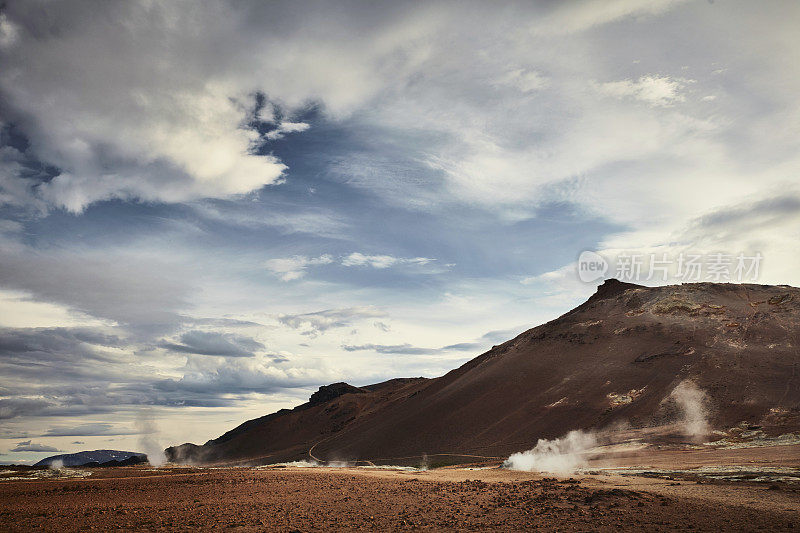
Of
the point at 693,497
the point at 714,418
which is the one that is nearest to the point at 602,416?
the point at 714,418

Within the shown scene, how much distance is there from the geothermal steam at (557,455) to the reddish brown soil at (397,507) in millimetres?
12805

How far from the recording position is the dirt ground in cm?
1859

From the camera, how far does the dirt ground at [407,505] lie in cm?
1859

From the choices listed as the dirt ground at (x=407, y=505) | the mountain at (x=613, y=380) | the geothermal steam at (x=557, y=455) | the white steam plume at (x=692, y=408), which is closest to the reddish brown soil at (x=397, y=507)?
the dirt ground at (x=407, y=505)

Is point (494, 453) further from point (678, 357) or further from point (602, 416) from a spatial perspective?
point (678, 357)

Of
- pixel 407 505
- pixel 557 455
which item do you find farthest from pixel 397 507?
pixel 557 455

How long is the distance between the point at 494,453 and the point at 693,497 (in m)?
48.7

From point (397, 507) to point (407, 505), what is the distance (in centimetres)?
63

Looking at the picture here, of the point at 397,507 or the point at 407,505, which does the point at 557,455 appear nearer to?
the point at 407,505

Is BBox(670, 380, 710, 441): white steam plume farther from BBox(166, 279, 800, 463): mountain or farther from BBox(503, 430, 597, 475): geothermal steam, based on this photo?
BBox(503, 430, 597, 475): geothermal steam

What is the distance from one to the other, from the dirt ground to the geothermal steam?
10.9 meters

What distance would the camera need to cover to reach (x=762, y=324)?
260 feet

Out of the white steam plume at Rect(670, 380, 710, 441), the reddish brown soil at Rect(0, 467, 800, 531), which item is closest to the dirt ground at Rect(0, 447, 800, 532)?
the reddish brown soil at Rect(0, 467, 800, 531)

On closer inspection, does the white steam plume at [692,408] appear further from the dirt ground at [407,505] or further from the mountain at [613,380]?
the dirt ground at [407,505]
